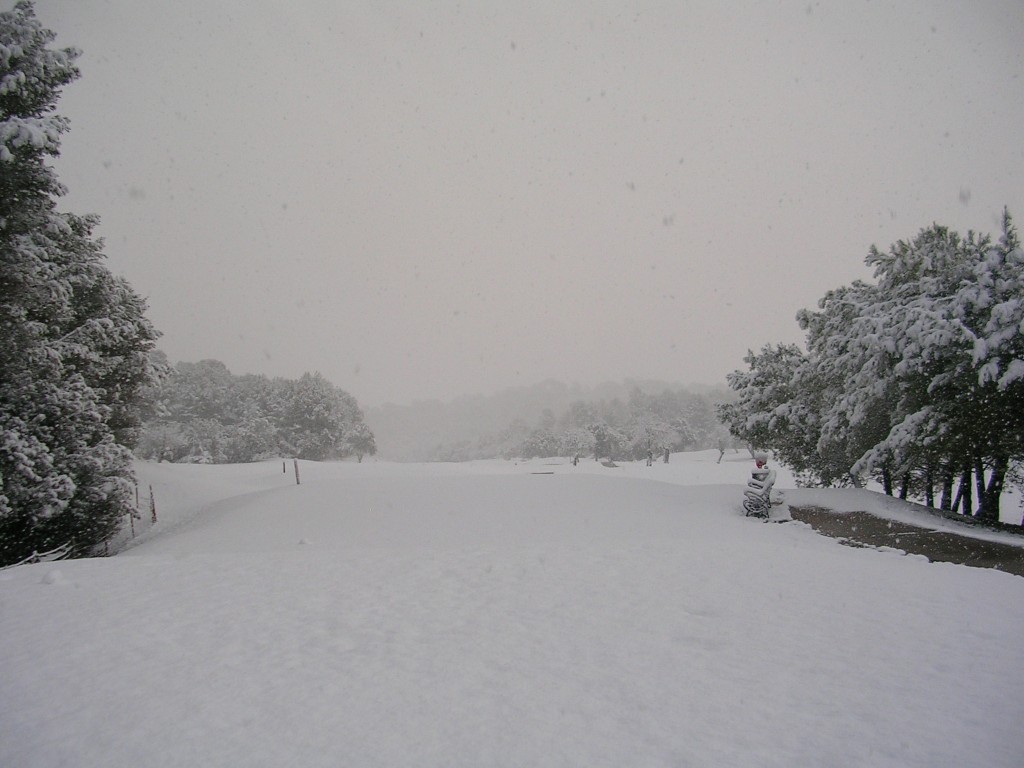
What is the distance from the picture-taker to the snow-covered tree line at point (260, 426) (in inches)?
2158

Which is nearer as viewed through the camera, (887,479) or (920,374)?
(920,374)

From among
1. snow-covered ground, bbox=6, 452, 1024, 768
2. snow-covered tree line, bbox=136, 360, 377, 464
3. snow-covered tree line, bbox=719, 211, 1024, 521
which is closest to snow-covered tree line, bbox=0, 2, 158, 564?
snow-covered ground, bbox=6, 452, 1024, 768

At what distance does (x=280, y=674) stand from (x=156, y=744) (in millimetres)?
1028

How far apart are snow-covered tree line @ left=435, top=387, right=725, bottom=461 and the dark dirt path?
45674 millimetres

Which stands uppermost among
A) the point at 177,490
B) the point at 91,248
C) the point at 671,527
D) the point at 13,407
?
the point at 91,248

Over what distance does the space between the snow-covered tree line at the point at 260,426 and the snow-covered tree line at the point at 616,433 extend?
29843 millimetres

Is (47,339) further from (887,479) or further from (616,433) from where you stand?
(616,433)

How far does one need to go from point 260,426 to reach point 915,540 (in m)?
58.9

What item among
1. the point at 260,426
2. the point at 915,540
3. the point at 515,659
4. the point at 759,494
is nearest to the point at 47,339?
the point at 515,659

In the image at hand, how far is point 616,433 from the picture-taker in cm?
7925

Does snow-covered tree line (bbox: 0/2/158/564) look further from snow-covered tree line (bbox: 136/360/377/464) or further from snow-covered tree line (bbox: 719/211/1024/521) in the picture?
snow-covered tree line (bbox: 136/360/377/464)

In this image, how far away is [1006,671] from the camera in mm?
4133

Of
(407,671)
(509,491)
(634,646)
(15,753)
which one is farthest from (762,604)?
(509,491)

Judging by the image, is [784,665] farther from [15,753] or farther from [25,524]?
[25,524]
